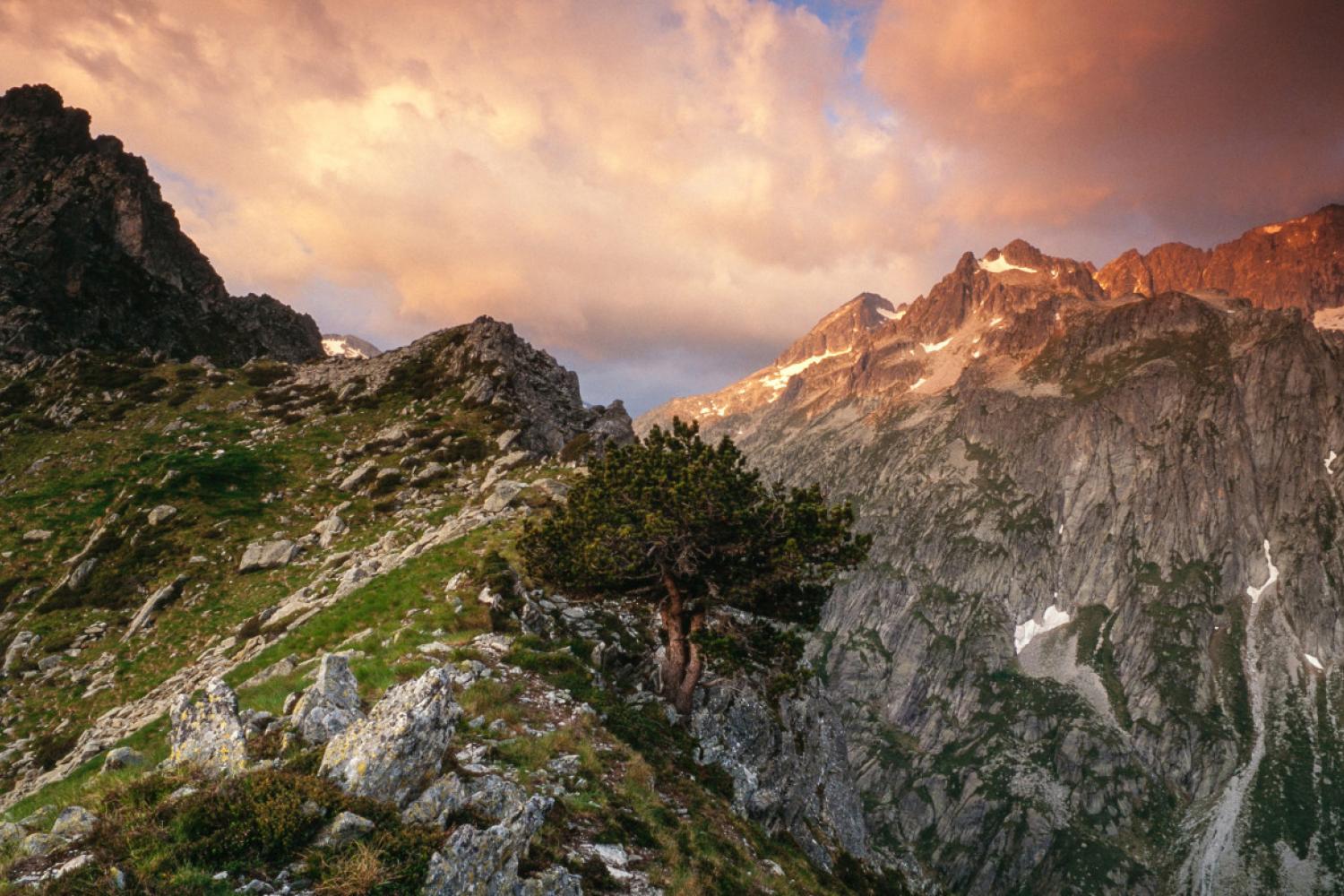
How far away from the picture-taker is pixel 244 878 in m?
8.10

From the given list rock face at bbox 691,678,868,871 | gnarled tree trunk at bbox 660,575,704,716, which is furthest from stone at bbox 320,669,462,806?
rock face at bbox 691,678,868,871

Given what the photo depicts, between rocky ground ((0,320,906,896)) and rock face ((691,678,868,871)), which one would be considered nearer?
rocky ground ((0,320,906,896))

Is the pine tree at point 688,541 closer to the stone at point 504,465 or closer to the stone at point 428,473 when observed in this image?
the stone at point 504,465

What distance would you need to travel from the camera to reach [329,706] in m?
12.8

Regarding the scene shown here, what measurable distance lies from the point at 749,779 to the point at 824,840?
10.7 m

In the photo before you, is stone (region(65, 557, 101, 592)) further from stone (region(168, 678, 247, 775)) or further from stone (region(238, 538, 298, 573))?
stone (region(168, 678, 247, 775))

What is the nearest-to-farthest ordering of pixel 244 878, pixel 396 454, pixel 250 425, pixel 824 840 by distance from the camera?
1. pixel 244 878
2. pixel 824 840
3. pixel 396 454
4. pixel 250 425

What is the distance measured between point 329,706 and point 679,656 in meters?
15.6

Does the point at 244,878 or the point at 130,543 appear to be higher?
the point at 130,543

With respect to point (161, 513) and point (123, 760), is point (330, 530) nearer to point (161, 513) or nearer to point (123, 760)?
point (161, 513)

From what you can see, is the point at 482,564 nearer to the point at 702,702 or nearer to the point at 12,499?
the point at 702,702

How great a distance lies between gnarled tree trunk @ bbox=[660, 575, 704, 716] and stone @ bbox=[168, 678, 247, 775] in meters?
16.4

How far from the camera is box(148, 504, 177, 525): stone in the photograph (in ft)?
125

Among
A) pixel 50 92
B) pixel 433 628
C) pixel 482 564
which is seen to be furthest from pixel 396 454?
pixel 50 92
